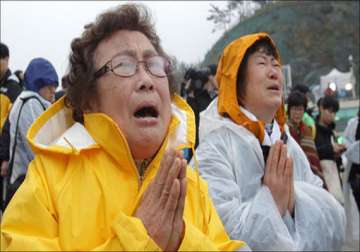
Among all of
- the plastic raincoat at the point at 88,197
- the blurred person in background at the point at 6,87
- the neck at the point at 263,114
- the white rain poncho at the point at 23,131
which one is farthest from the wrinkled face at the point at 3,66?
the plastic raincoat at the point at 88,197

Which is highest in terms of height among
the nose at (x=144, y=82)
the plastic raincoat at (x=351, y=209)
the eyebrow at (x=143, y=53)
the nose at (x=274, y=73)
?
the eyebrow at (x=143, y=53)

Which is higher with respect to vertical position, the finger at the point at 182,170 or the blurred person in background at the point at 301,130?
the finger at the point at 182,170

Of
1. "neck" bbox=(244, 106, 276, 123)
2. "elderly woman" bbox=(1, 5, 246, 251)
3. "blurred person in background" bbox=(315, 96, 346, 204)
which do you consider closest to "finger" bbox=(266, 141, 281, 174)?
"neck" bbox=(244, 106, 276, 123)

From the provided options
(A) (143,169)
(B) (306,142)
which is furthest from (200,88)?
(A) (143,169)

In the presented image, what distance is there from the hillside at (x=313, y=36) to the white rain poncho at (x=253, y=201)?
194 ft

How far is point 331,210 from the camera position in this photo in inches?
132

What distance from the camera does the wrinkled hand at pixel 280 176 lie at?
318 centimetres

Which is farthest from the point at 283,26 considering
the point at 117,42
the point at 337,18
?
the point at 117,42

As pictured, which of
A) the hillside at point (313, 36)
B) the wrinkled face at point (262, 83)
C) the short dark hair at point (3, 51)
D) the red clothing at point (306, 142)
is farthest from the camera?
the hillside at point (313, 36)

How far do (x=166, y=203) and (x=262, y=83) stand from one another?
168cm

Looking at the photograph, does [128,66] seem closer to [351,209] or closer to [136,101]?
[136,101]

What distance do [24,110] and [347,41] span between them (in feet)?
212

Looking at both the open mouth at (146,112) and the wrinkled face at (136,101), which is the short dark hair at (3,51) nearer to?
the wrinkled face at (136,101)

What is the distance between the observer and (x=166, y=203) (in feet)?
6.70
